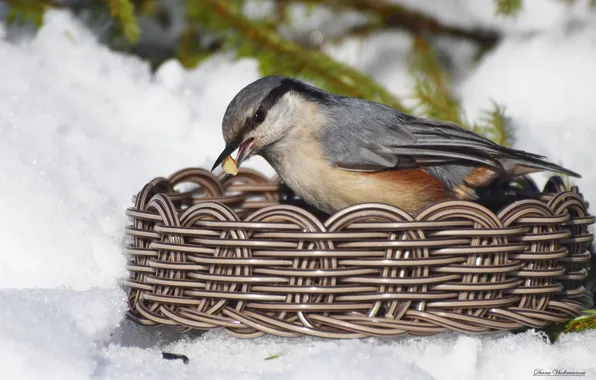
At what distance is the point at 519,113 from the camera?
2967 mm

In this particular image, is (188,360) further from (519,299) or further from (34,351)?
(519,299)

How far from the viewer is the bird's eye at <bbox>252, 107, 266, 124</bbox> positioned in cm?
207

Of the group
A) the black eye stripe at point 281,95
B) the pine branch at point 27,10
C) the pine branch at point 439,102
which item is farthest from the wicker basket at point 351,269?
the pine branch at point 27,10

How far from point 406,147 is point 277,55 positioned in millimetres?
1063

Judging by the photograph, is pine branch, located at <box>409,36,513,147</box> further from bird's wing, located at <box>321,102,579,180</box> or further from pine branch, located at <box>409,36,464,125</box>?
bird's wing, located at <box>321,102,579,180</box>

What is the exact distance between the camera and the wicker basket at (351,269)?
171 cm

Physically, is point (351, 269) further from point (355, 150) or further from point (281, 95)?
point (281, 95)

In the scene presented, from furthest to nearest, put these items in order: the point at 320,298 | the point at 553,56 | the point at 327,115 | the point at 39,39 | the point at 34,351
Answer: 1. the point at 553,56
2. the point at 39,39
3. the point at 327,115
4. the point at 320,298
5. the point at 34,351

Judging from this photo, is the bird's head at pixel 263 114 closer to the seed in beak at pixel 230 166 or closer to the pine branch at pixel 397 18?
the seed in beak at pixel 230 166

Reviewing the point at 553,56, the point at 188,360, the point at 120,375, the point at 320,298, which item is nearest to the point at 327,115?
the point at 320,298

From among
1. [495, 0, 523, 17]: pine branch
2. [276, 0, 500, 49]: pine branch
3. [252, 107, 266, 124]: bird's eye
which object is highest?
[276, 0, 500, 49]: pine branch

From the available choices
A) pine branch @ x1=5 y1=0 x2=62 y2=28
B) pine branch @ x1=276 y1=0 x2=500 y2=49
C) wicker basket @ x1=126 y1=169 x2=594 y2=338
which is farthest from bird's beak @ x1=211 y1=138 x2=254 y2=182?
pine branch @ x1=276 y1=0 x2=500 y2=49

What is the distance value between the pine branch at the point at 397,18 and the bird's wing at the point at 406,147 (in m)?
1.36

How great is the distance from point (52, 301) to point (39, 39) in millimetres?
1383
